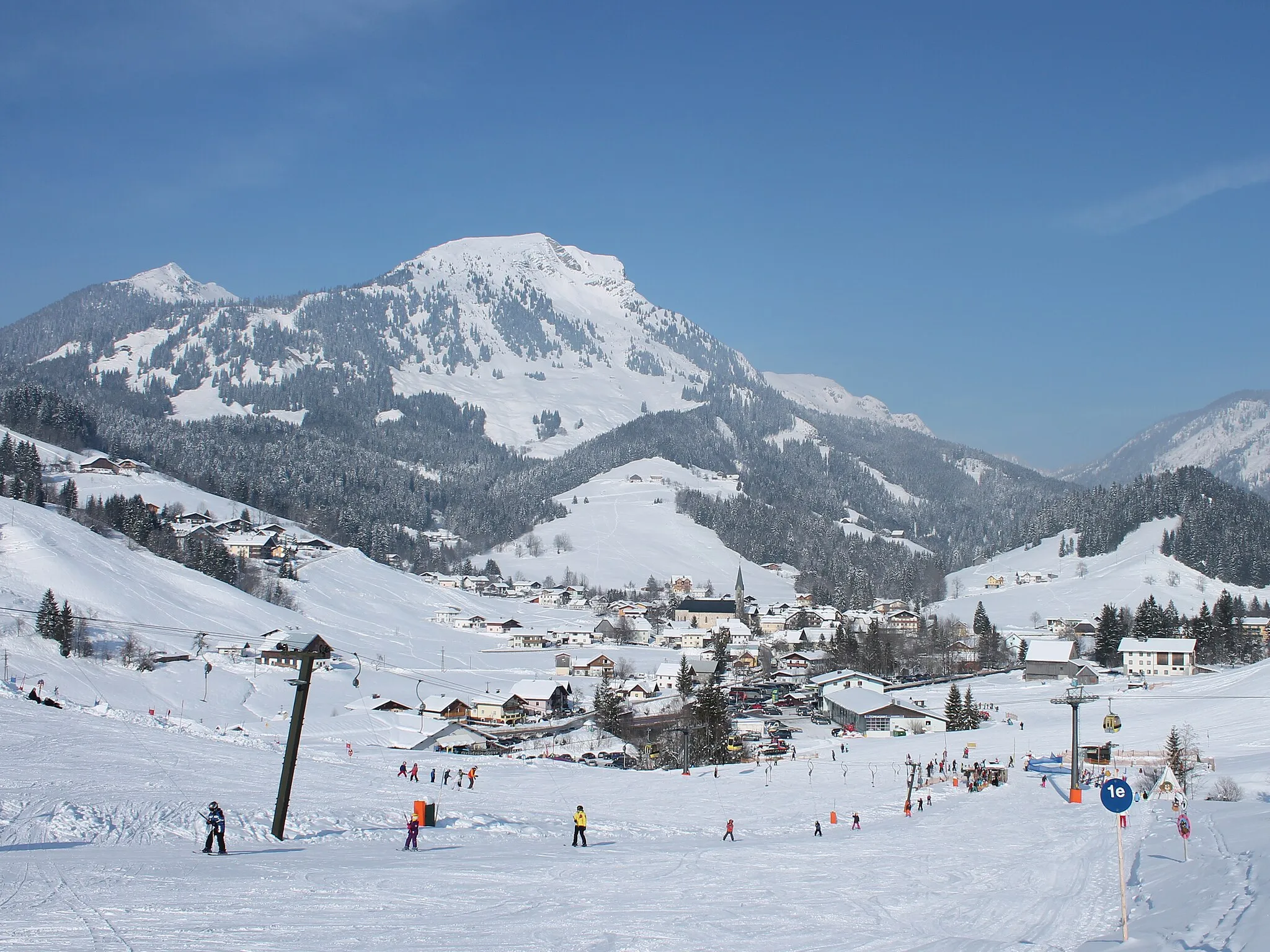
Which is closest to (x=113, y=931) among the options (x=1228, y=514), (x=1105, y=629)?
(x=1105, y=629)

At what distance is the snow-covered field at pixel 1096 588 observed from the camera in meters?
117

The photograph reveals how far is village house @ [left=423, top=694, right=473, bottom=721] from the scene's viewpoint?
5866cm

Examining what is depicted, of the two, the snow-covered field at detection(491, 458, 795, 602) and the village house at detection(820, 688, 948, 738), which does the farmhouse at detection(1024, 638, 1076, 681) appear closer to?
the village house at detection(820, 688, 948, 738)

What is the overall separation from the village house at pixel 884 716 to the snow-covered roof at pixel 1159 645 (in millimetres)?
33189

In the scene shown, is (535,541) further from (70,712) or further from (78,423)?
(70,712)

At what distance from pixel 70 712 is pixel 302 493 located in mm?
145798

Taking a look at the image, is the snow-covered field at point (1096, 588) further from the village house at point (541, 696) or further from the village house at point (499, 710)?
the village house at point (499, 710)

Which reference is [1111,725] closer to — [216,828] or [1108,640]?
[216,828]

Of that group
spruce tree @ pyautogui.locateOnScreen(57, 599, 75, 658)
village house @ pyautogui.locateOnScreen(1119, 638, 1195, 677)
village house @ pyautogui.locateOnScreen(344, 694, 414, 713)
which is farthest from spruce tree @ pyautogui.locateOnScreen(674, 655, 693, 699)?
spruce tree @ pyautogui.locateOnScreen(57, 599, 75, 658)

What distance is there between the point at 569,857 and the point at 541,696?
158 ft

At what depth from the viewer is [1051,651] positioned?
81.1 metres

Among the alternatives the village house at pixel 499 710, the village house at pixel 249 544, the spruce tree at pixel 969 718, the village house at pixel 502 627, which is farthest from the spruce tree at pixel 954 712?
the village house at pixel 249 544

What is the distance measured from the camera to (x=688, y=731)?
164 ft

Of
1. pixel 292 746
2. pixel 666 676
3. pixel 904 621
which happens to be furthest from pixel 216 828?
pixel 904 621
